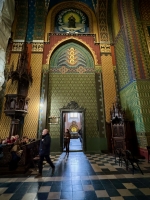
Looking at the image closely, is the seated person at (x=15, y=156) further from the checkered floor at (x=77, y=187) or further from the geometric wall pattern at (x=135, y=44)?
the geometric wall pattern at (x=135, y=44)

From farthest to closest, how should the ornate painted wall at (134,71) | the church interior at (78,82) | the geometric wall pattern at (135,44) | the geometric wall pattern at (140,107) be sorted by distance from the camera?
the geometric wall pattern at (135,44), the ornate painted wall at (134,71), the geometric wall pattern at (140,107), the church interior at (78,82)

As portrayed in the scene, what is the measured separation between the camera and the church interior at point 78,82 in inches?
217

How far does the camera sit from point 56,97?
8.65 m

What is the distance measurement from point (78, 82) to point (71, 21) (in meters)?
6.40

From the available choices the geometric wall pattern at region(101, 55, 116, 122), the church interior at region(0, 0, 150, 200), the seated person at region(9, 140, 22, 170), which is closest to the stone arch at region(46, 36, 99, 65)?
the church interior at region(0, 0, 150, 200)

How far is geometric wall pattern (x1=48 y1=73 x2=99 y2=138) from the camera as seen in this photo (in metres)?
8.24

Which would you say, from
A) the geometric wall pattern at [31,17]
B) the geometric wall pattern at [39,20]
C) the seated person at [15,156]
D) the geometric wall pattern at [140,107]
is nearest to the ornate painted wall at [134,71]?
the geometric wall pattern at [140,107]

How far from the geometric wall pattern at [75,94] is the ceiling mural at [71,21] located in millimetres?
4819

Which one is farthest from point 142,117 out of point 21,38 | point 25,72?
point 21,38

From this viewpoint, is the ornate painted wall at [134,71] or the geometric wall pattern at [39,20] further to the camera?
the geometric wall pattern at [39,20]

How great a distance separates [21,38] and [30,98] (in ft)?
17.8

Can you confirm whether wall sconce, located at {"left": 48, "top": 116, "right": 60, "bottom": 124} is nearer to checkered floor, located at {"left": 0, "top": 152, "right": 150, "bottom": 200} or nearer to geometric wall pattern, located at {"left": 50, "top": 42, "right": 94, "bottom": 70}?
geometric wall pattern, located at {"left": 50, "top": 42, "right": 94, "bottom": 70}

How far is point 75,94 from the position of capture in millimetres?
8773

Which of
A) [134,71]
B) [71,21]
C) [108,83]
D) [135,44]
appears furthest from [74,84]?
[71,21]
